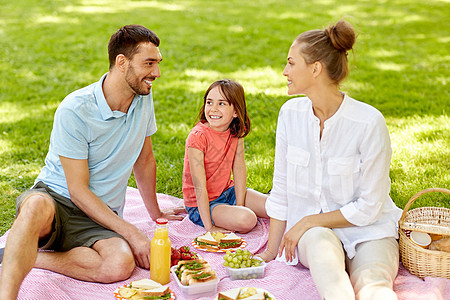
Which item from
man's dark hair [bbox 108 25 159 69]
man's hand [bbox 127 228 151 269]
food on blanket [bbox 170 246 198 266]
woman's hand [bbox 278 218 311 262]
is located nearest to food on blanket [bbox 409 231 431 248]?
woman's hand [bbox 278 218 311 262]

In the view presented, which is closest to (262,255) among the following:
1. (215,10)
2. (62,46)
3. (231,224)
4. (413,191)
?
(231,224)

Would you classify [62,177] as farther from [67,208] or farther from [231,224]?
[231,224]

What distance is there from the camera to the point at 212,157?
4008 mm

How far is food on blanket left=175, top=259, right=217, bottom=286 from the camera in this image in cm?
305

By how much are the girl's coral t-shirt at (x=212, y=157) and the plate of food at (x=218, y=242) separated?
15.9 inches

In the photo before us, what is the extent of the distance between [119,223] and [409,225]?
5.81ft

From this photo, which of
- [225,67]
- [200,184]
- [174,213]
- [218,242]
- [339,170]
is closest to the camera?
[339,170]

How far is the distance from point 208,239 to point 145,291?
78 centimetres

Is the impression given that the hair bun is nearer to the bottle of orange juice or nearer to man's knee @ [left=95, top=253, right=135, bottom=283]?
the bottle of orange juice

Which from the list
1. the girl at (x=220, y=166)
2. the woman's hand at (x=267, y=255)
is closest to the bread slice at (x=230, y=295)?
the woman's hand at (x=267, y=255)

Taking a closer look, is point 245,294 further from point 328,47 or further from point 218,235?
point 328,47

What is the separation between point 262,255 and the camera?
3455 mm

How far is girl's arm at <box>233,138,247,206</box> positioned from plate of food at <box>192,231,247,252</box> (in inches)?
17.9

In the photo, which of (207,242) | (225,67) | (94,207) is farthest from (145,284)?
(225,67)
